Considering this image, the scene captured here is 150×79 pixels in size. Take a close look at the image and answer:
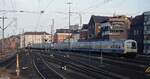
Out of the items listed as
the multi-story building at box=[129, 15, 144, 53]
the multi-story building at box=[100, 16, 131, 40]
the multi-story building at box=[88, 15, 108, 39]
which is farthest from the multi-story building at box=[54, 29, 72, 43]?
the multi-story building at box=[129, 15, 144, 53]

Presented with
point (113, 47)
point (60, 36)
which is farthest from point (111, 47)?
point (60, 36)

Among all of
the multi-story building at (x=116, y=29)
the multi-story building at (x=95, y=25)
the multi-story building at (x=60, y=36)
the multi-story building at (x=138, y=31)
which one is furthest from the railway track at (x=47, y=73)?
the multi-story building at (x=60, y=36)

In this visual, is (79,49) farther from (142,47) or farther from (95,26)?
(95,26)

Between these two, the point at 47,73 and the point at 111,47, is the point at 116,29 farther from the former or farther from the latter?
the point at 47,73

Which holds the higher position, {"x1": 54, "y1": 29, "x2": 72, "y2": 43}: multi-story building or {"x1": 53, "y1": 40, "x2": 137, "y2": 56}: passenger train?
{"x1": 54, "y1": 29, "x2": 72, "y2": 43}: multi-story building

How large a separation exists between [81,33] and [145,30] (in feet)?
234

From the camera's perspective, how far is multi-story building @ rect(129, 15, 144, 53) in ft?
268

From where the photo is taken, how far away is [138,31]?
85.9 m

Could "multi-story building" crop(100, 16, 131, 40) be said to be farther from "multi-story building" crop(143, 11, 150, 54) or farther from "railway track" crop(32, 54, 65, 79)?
"railway track" crop(32, 54, 65, 79)

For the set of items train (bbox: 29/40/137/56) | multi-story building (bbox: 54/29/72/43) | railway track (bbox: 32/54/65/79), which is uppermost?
multi-story building (bbox: 54/29/72/43)

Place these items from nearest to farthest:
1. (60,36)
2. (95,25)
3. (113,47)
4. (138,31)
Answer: (113,47) < (138,31) < (95,25) < (60,36)

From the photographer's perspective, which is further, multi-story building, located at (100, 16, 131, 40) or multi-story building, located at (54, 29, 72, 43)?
multi-story building, located at (54, 29, 72, 43)

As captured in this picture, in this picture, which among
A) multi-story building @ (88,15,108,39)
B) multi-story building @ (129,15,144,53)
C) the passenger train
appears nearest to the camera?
the passenger train

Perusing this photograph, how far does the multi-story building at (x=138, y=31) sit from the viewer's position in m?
81.6
